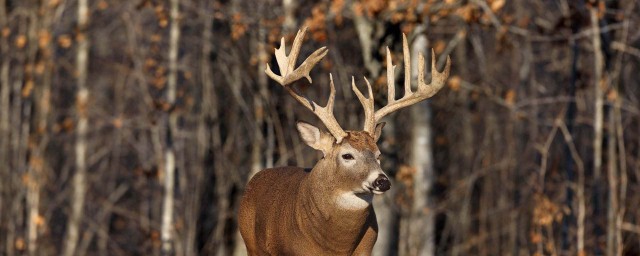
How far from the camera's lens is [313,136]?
7.89 meters

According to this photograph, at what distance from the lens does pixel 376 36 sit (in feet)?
38.9

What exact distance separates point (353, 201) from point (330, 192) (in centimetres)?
17

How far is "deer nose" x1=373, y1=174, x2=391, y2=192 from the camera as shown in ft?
23.1

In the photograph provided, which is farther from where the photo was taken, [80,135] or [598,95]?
[80,135]

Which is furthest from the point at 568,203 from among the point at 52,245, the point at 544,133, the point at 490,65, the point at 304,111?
the point at 52,245

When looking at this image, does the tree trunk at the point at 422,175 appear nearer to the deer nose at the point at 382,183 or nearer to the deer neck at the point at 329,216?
the deer neck at the point at 329,216

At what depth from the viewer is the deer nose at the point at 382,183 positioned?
23.1 ft

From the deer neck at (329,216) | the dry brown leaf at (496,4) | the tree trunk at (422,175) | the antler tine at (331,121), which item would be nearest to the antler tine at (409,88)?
the antler tine at (331,121)

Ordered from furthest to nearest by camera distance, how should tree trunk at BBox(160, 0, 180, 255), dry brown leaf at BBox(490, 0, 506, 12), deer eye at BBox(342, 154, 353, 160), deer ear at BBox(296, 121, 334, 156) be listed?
1. tree trunk at BBox(160, 0, 180, 255)
2. dry brown leaf at BBox(490, 0, 506, 12)
3. deer ear at BBox(296, 121, 334, 156)
4. deer eye at BBox(342, 154, 353, 160)

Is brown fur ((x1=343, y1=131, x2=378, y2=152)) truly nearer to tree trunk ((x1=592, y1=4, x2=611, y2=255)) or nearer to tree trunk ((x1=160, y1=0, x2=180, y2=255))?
tree trunk ((x1=592, y1=4, x2=611, y2=255))

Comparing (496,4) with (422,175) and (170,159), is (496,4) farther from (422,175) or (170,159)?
(170,159)

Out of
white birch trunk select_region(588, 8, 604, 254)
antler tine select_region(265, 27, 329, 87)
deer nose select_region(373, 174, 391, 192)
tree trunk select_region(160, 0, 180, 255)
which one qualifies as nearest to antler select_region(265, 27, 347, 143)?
antler tine select_region(265, 27, 329, 87)

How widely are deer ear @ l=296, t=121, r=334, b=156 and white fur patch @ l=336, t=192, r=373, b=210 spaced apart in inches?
20.1

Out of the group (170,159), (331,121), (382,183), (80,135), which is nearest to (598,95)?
(331,121)
